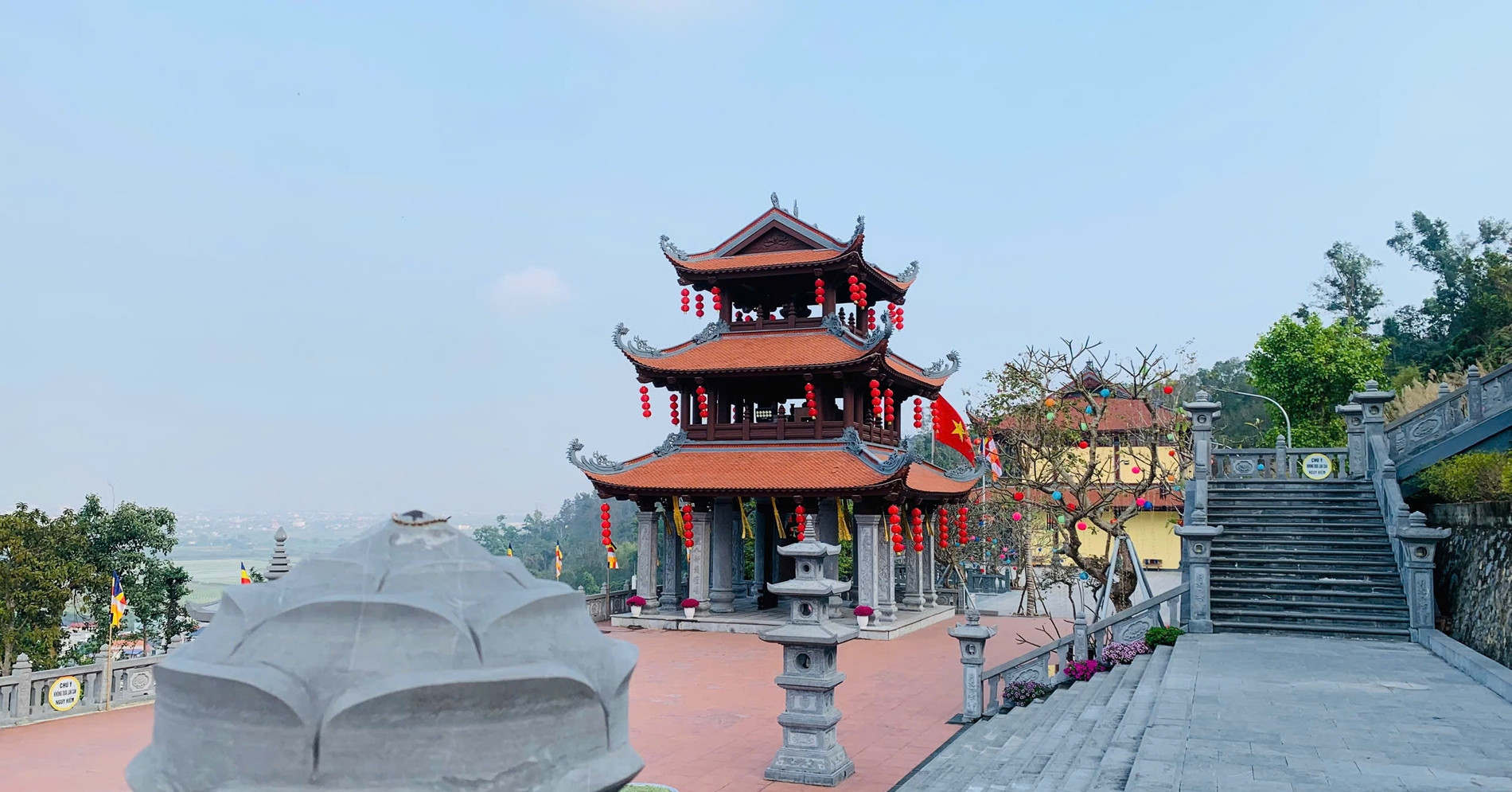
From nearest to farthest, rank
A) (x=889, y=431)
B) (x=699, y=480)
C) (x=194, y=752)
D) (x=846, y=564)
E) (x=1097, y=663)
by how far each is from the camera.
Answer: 1. (x=194, y=752)
2. (x=1097, y=663)
3. (x=699, y=480)
4. (x=889, y=431)
5. (x=846, y=564)

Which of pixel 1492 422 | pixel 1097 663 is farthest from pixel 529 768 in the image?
pixel 1492 422

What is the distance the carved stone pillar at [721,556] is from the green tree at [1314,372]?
17.8 m

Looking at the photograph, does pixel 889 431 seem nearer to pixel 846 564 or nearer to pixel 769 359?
pixel 769 359

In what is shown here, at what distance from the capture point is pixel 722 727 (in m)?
11.8

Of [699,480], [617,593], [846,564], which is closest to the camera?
[699,480]

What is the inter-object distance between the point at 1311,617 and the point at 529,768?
12955 millimetres

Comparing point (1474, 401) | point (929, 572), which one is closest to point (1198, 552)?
point (1474, 401)

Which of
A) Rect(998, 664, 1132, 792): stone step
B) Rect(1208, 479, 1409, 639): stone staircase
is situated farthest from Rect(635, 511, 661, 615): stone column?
Rect(998, 664, 1132, 792): stone step

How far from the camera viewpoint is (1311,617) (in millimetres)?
12422

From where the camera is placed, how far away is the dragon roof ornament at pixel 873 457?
19984 millimetres

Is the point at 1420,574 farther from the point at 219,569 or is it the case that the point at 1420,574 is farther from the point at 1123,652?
the point at 219,569

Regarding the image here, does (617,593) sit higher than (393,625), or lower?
lower

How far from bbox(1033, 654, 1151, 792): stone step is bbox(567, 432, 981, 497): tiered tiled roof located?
9868mm

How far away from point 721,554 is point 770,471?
95.4 inches
